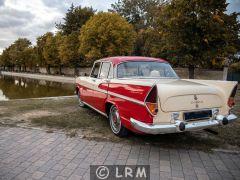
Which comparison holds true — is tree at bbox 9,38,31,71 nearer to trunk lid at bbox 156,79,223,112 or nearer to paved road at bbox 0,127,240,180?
paved road at bbox 0,127,240,180

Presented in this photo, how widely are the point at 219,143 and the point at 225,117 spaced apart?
663mm

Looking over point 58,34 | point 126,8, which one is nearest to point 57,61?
point 58,34

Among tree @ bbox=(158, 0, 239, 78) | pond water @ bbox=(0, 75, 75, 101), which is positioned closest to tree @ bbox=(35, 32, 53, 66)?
pond water @ bbox=(0, 75, 75, 101)

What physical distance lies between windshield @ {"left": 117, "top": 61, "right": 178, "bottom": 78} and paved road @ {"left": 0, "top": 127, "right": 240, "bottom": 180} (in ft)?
5.66

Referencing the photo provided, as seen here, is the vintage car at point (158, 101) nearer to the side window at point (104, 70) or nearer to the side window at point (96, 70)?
the side window at point (104, 70)

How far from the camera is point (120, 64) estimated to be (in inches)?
235

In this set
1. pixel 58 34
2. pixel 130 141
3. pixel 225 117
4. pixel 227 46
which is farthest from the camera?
pixel 58 34

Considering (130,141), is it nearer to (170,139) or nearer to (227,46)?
(170,139)

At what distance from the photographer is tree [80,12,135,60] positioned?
31.0 meters

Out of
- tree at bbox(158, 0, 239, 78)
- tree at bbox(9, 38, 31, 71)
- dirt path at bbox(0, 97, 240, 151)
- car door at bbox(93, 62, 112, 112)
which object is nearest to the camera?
dirt path at bbox(0, 97, 240, 151)

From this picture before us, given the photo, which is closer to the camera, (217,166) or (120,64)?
(217,166)

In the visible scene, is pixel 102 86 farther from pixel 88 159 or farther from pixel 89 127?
pixel 88 159

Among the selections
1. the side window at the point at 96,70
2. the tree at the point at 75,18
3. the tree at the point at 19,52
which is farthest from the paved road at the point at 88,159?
the tree at the point at 19,52
